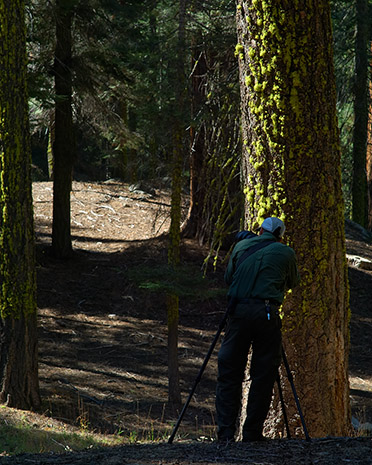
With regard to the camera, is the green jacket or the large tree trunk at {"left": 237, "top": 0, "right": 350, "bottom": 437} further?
the large tree trunk at {"left": 237, "top": 0, "right": 350, "bottom": 437}

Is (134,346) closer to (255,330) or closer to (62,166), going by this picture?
(62,166)

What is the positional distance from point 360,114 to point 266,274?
15.7m

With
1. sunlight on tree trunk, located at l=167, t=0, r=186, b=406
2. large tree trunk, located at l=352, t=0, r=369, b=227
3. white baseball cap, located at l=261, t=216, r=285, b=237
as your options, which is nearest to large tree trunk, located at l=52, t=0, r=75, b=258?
sunlight on tree trunk, located at l=167, t=0, r=186, b=406

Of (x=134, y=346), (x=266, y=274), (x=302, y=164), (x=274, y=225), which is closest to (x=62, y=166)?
(x=134, y=346)

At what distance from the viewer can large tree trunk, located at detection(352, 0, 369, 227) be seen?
18812 millimetres

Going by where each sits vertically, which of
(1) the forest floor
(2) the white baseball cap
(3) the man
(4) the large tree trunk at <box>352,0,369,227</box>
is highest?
(4) the large tree trunk at <box>352,0,369,227</box>

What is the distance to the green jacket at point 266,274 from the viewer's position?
5.16m

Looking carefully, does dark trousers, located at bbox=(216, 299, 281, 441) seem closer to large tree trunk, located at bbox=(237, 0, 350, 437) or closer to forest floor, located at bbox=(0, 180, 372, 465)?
forest floor, located at bbox=(0, 180, 372, 465)

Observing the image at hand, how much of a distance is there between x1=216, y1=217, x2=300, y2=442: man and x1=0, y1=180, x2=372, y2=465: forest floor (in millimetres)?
345

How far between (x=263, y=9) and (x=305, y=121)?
45.6 inches

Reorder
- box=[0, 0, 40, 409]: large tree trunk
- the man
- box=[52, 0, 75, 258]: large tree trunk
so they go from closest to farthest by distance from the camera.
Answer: the man, box=[0, 0, 40, 409]: large tree trunk, box=[52, 0, 75, 258]: large tree trunk

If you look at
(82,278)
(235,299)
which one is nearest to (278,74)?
(235,299)

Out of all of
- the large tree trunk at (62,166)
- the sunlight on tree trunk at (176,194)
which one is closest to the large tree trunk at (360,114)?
the large tree trunk at (62,166)

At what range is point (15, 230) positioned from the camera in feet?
27.8
